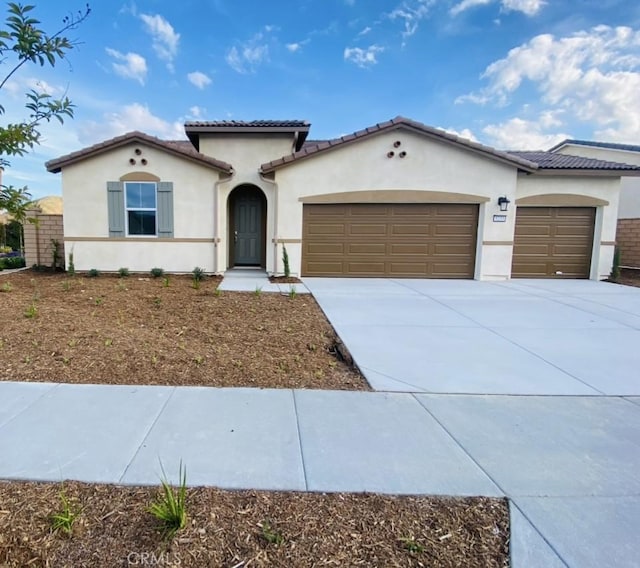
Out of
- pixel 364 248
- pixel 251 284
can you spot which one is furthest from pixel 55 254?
pixel 364 248

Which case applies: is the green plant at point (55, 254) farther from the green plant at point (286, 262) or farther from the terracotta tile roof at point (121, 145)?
the green plant at point (286, 262)

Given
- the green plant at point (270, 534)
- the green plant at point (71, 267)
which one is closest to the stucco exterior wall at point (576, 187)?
the green plant at point (270, 534)

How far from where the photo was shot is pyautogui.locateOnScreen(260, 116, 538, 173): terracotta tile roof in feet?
36.5

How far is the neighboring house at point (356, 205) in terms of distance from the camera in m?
11.4

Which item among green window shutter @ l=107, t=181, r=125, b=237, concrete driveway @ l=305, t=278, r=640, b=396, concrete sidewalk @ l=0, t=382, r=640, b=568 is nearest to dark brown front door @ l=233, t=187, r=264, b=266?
green window shutter @ l=107, t=181, r=125, b=237

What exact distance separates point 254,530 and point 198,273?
31.7 ft

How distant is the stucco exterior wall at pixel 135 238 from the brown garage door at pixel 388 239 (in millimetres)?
3209

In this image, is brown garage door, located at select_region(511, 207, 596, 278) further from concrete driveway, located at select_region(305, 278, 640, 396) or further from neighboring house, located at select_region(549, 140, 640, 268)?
neighboring house, located at select_region(549, 140, 640, 268)

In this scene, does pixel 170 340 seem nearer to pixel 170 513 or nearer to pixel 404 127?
pixel 170 513

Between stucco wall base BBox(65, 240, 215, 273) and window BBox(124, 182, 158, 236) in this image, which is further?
stucco wall base BBox(65, 240, 215, 273)

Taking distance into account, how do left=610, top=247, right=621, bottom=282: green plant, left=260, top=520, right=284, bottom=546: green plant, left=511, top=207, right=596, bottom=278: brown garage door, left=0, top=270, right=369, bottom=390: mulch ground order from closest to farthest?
left=260, top=520, right=284, bottom=546: green plant → left=0, top=270, right=369, bottom=390: mulch ground → left=511, top=207, right=596, bottom=278: brown garage door → left=610, top=247, right=621, bottom=282: green plant

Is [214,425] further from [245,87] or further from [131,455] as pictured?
[245,87]

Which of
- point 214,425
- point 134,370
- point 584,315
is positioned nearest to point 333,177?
point 584,315

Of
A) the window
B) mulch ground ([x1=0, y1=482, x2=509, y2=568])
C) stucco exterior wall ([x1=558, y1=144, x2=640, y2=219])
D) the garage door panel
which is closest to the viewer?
mulch ground ([x1=0, y1=482, x2=509, y2=568])
